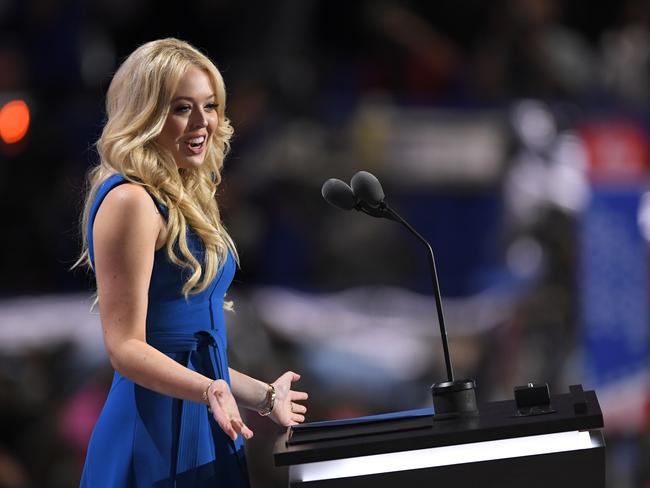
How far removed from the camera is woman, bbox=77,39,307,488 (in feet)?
7.75

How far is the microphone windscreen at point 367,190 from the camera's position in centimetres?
251

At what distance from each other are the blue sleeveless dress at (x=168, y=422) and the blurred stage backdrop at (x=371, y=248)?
117 inches

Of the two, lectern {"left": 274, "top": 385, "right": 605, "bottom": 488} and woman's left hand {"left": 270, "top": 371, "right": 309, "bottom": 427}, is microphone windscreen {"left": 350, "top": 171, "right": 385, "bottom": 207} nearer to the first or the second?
woman's left hand {"left": 270, "top": 371, "right": 309, "bottom": 427}

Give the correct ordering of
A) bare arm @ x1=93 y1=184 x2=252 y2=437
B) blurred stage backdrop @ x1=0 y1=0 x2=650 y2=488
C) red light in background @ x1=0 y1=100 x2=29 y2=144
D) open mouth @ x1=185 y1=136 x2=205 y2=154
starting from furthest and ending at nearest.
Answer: blurred stage backdrop @ x1=0 y1=0 x2=650 y2=488 → red light in background @ x1=0 y1=100 x2=29 y2=144 → open mouth @ x1=185 y1=136 x2=205 y2=154 → bare arm @ x1=93 y1=184 x2=252 y2=437

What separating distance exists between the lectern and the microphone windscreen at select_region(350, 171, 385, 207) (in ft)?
1.86

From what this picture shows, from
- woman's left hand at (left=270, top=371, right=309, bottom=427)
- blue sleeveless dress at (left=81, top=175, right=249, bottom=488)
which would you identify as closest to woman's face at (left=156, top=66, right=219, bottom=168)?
blue sleeveless dress at (left=81, top=175, right=249, bottom=488)

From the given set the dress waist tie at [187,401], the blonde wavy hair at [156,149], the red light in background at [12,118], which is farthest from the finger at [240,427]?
the red light in background at [12,118]

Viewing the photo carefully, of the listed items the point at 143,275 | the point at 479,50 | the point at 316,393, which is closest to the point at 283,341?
the point at 316,393

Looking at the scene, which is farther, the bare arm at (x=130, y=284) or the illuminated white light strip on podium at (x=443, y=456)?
the bare arm at (x=130, y=284)

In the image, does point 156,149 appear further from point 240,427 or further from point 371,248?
point 371,248

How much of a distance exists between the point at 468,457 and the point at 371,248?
162 inches

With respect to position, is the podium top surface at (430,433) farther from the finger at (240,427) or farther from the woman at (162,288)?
the woman at (162,288)

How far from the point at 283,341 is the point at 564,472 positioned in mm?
3676

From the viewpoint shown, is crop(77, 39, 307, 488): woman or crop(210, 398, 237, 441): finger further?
crop(77, 39, 307, 488): woman
